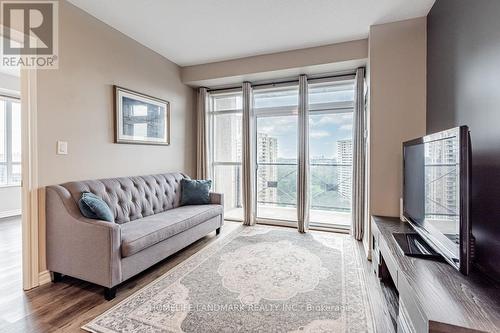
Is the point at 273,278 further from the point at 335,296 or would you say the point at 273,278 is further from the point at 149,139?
the point at 149,139

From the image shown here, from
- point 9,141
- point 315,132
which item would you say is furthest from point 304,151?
point 9,141

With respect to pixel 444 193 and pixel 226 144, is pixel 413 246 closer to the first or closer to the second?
pixel 444 193

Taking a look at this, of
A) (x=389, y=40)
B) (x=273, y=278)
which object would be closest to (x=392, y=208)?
(x=273, y=278)

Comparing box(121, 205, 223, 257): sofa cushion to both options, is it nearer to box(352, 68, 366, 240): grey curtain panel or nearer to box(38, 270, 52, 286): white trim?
box(38, 270, 52, 286): white trim

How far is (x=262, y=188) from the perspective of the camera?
450 centimetres

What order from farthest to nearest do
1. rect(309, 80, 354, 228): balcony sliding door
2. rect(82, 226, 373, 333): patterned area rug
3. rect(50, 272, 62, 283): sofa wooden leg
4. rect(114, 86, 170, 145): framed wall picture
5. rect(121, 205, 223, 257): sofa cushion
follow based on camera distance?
rect(309, 80, 354, 228): balcony sliding door, rect(114, 86, 170, 145): framed wall picture, rect(50, 272, 62, 283): sofa wooden leg, rect(121, 205, 223, 257): sofa cushion, rect(82, 226, 373, 333): patterned area rug

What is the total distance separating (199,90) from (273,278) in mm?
3592

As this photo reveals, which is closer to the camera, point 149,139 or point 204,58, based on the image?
point 149,139

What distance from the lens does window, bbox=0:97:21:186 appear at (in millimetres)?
4707

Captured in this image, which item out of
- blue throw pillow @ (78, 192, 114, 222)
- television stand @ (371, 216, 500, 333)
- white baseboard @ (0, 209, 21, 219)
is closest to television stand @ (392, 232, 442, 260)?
television stand @ (371, 216, 500, 333)

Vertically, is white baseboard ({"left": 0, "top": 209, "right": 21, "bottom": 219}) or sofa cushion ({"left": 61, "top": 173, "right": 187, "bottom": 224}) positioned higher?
sofa cushion ({"left": 61, "top": 173, "right": 187, "bottom": 224})

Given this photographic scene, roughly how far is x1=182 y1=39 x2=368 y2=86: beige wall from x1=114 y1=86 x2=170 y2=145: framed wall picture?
2.72 feet

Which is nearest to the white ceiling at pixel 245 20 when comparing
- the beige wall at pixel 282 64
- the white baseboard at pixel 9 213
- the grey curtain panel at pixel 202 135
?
the beige wall at pixel 282 64

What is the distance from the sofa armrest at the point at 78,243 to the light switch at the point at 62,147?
38 centimetres
